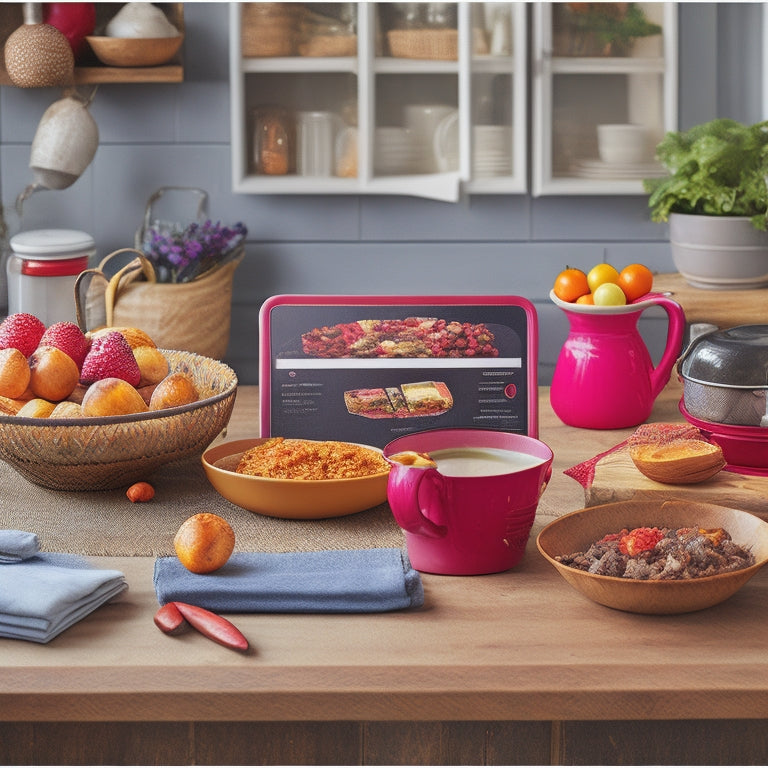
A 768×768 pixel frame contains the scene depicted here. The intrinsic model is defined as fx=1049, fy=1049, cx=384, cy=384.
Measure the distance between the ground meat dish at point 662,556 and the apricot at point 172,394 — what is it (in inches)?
18.9

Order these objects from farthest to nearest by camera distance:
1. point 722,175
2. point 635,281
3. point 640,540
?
point 722,175
point 635,281
point 640,540

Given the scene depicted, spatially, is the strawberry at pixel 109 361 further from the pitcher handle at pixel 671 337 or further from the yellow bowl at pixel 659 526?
the pitcher handle at pixel 671 337

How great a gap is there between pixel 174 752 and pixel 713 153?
157 cm

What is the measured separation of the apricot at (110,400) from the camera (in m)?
1.13

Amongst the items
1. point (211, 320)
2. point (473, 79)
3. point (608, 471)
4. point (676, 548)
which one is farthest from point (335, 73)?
point (676, 548)

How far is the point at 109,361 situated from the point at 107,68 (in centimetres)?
154

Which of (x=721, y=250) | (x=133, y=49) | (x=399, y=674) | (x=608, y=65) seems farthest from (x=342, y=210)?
(x=399, y=674)

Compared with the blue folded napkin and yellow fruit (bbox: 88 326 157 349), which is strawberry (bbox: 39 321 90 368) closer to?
yellow fruit (bbox: 88 326 157 349)

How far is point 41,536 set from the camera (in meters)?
1.06

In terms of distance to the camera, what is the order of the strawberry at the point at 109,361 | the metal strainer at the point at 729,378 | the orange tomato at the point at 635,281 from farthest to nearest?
the orange tomato at the point at 635,281 < the strawberry at the point at 109,361 < the metal strainer at the point at 729,378

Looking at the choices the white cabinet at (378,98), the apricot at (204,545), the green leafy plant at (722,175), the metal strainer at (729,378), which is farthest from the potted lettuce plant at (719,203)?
the apricot at (204,545)

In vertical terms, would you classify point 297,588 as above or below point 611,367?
below

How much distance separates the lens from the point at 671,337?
1.42 meters

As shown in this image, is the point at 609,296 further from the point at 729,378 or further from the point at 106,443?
the point at 106,443
